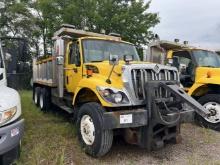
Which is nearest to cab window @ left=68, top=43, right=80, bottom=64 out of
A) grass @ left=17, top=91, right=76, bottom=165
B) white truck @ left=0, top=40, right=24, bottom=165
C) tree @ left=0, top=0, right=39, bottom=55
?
grass @ left=17, top=91, right=76, bottom=165

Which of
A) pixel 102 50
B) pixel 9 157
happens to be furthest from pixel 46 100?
pixel 9 157

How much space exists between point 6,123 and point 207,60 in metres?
6.40

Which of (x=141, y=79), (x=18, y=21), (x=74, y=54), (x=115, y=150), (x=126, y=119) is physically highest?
(x=18, y=21)

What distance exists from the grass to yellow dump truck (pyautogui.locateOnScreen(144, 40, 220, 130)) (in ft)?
10.2

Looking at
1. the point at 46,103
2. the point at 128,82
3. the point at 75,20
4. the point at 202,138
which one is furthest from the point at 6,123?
the point at 75,20

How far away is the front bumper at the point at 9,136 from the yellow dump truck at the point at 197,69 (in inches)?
184

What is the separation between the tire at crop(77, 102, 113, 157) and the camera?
508 cm

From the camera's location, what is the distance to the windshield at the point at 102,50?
6.81m

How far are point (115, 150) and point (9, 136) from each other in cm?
240

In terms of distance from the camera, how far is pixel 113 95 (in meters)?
5.16

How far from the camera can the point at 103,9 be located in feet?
75.7

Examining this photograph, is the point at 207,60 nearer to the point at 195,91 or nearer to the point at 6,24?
the point at 195,91

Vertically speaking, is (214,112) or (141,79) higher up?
(141,79)

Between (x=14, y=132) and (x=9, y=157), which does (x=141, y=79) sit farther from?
(x=9, y=157)
